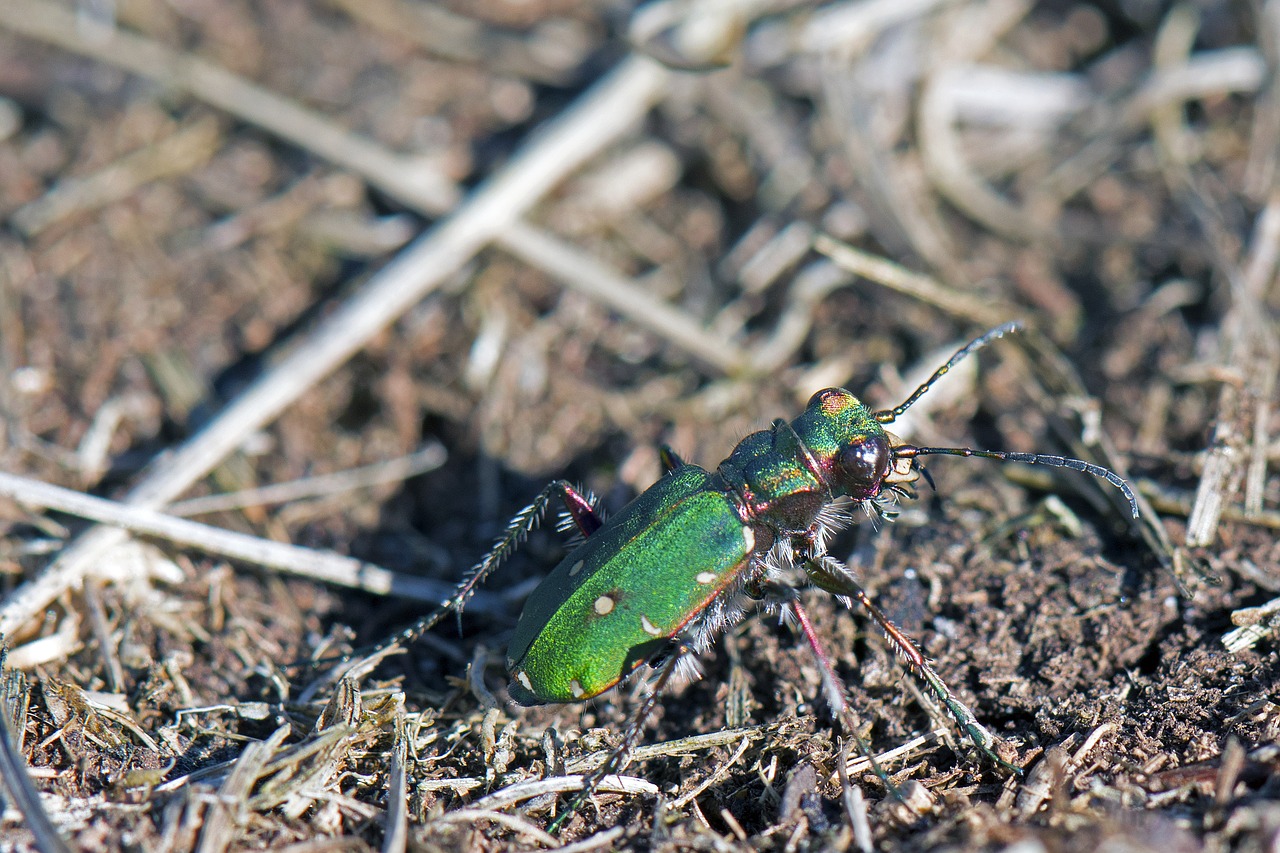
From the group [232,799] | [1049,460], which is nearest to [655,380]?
[1049,460]

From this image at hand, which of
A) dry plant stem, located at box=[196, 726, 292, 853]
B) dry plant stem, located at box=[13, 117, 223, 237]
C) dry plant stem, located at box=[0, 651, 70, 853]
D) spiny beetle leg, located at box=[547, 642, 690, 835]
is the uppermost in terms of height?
dry plant stem, located at box=[13, 117, 223, 237]

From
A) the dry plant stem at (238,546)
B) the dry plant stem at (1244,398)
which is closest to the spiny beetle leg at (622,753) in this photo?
the dry plant stem at (238,546)

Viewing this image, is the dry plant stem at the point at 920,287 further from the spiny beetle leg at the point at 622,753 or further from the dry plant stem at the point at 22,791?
the dry plant stem at the point at 22,791

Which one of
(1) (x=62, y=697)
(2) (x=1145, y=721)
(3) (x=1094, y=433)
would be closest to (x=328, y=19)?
(1) (x=62, y=697)

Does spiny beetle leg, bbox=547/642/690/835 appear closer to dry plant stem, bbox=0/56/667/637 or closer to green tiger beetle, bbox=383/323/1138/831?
green tiger beetle, bbox=383/323/1138/831

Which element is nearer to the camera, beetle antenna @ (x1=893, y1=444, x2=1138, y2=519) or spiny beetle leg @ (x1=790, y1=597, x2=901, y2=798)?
spiny beetle leg @ (x1=790, y1=597, x2=901, y2=798)

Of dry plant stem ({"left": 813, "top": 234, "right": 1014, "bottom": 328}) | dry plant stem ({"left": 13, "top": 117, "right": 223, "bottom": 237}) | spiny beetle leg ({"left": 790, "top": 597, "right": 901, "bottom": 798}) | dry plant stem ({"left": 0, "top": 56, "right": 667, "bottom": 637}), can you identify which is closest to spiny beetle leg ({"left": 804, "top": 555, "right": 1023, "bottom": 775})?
spiny beetle leg ({"left": 790, "top": 597, "right": 901, "bottom": 798})

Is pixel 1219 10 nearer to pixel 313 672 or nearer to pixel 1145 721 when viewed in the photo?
pixel 1145 721
